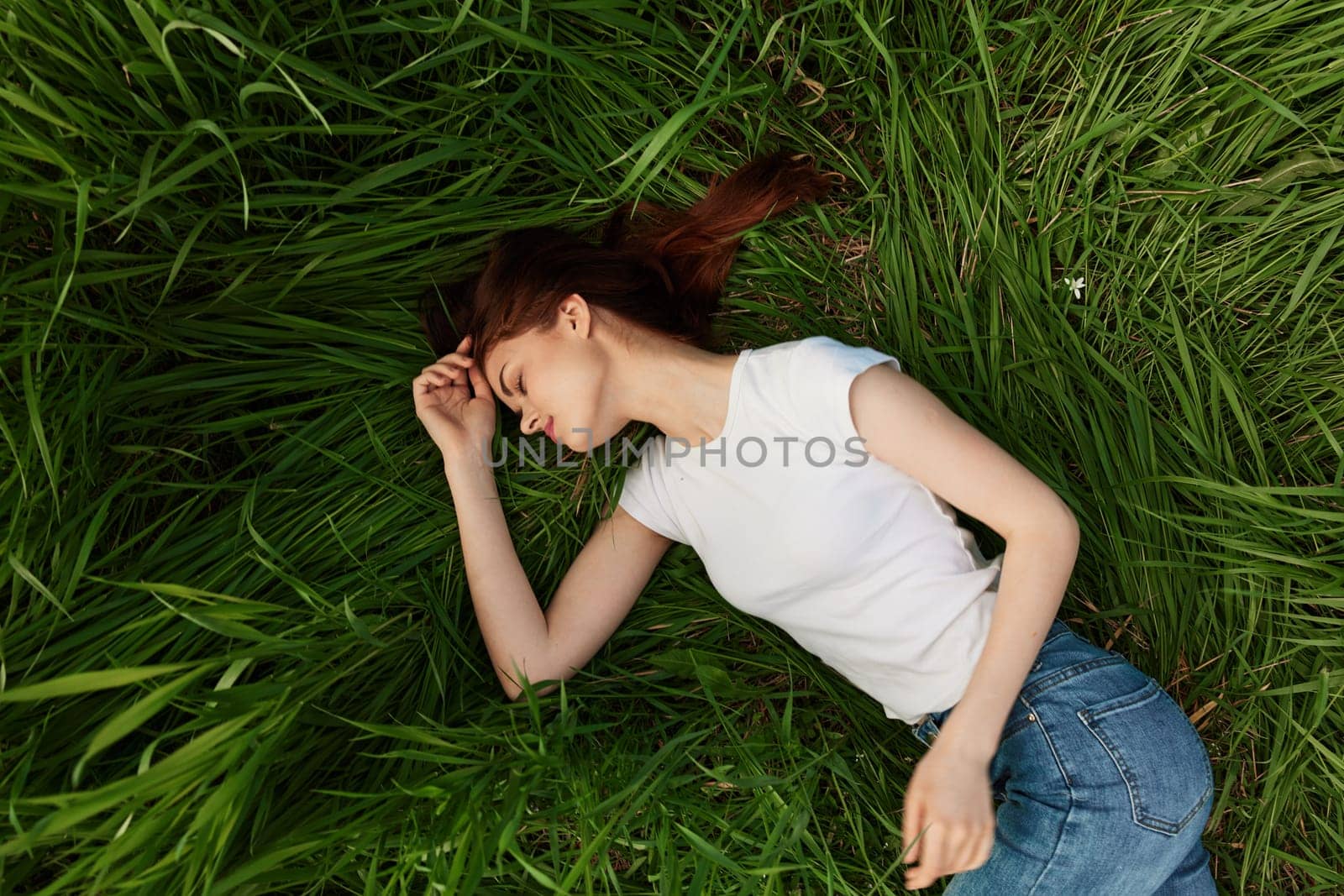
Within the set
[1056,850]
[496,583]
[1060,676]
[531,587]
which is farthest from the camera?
[531,587]

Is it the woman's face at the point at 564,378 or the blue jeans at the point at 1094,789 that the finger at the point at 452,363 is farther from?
the blue jeans at the point at 1094,789

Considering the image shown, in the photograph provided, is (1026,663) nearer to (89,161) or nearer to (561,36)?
(561,36)

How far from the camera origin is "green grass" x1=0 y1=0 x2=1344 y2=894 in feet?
5.60

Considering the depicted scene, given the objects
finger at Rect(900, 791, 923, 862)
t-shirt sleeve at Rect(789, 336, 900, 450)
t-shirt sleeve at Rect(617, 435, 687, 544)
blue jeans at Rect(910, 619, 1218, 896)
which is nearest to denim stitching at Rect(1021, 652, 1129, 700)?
A: blue jeans at Rect(910, 619, 1218, 896)

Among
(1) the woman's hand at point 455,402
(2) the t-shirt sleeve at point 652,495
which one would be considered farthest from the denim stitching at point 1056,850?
(1) the woman's hand at point 455,402

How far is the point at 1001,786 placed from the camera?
70.3 inches

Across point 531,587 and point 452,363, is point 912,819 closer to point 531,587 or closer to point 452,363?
point 531,587

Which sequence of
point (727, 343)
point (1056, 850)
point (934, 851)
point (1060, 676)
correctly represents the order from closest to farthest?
point (934, 851) → point (1056, 850) → point (1060, 676) → point (727, 343)

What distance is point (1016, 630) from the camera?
151cm

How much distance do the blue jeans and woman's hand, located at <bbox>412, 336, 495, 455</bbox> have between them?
1.31m

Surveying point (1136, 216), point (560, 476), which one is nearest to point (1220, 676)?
point (1136, 216)

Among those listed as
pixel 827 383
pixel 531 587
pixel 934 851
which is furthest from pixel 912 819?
pixel 531 587

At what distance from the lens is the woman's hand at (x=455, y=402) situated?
1.94 metres

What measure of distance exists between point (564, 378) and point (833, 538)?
2.09 feet
